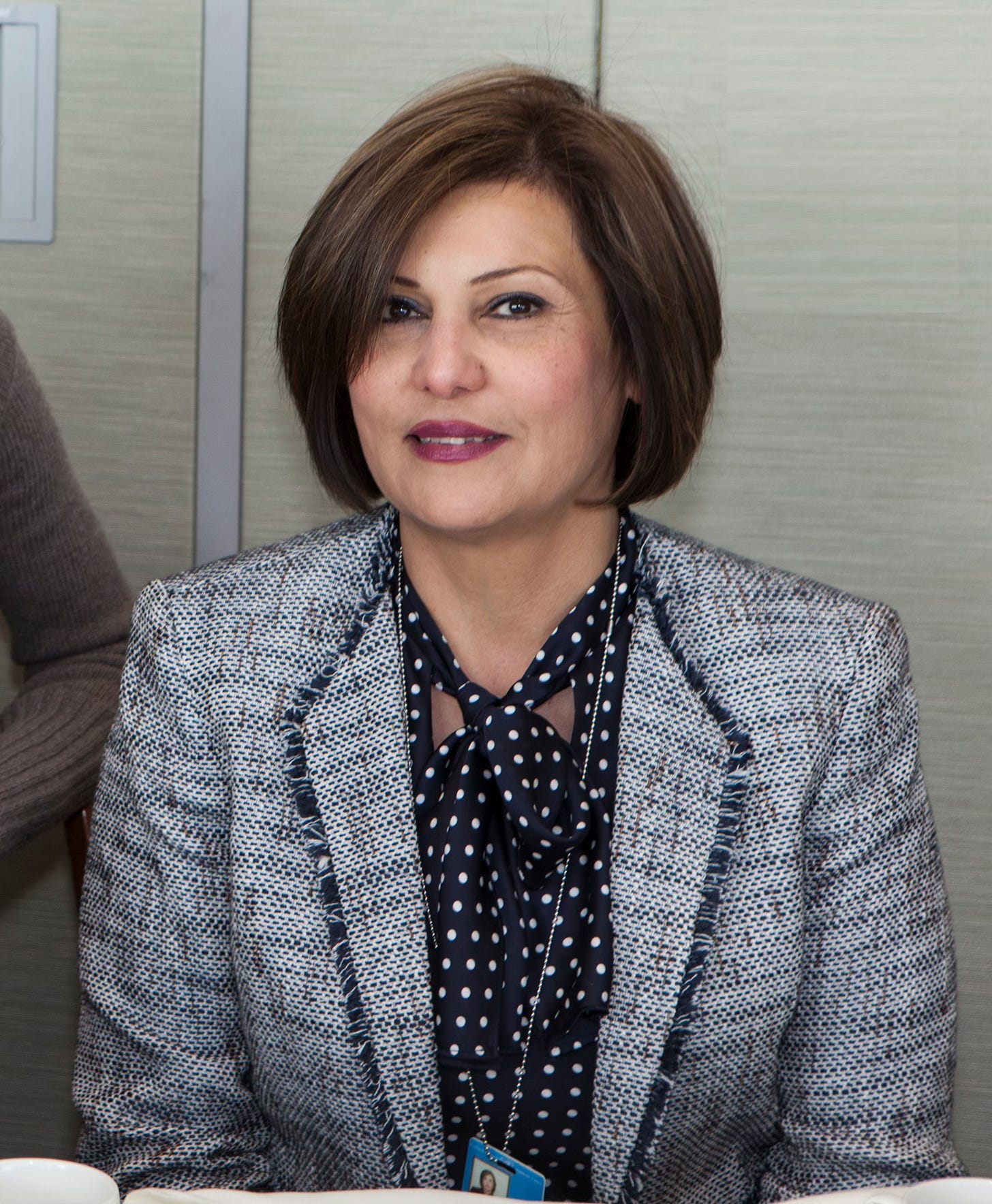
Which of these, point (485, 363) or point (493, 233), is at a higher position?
point (493, 233)

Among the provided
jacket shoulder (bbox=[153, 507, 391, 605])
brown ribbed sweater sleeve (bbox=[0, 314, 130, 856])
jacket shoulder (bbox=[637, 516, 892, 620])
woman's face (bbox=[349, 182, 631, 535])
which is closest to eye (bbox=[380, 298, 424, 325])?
woman's face (bbox=[349, 182, 631, 535])

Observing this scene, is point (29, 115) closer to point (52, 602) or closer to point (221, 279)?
Answer: point (221, 279)

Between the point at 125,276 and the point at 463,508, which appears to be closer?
the point at 463,508

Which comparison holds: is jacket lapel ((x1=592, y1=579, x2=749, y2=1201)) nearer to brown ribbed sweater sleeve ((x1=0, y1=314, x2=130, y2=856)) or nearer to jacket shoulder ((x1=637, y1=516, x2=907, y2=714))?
jacket shoulder ((x1=637, y1=516, x2=907, y2=714))

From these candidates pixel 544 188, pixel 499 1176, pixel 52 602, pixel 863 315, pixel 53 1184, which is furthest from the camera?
pixel 863 315

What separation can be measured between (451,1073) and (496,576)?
0.48 metres

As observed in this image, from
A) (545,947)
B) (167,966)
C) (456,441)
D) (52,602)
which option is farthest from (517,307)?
(52,602)

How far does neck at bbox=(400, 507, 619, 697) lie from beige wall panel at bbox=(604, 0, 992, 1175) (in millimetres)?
745

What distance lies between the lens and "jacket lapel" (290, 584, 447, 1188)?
1.39 m

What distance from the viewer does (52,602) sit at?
2.00 m

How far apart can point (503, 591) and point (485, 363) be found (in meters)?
0.25

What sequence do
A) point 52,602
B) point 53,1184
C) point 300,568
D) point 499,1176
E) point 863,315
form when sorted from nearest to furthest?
point 53,1184 < point 499,1176 < point 300,568 < point 52,602 < point 863,315

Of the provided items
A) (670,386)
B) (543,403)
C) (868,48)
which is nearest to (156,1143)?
(543,403)

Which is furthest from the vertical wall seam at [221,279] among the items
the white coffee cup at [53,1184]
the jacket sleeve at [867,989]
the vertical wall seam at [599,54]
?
the white coffee cup at [53,1184]
